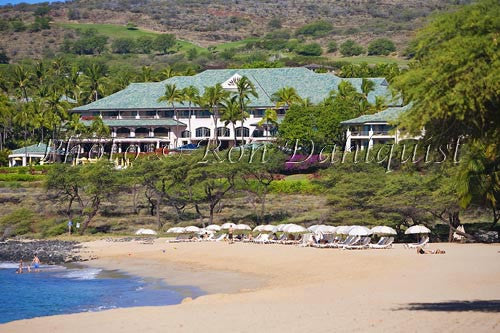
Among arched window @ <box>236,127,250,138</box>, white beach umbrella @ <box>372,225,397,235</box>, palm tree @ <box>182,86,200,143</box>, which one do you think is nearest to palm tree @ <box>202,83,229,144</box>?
palm tree @ <box>182,86,200,143</box>

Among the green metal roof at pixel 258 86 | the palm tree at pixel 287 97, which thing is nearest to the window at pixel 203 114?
the green metal roof at pixel 258 86

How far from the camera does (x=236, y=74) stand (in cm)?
9731

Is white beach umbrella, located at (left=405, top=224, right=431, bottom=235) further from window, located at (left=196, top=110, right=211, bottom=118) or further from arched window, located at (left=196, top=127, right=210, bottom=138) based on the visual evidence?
window, located at (left=196, top=110, right=211, bottom=118)

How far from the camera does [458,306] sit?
24.8 meters

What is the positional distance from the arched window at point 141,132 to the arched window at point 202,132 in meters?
5.20

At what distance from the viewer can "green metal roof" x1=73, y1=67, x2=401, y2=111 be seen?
96562mm

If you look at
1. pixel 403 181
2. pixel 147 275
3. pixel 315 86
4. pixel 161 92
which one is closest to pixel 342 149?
pixel 315 86

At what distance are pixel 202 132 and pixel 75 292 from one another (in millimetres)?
59604

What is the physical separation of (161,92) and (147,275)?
59807 mm

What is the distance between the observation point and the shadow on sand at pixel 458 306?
23.8 metres

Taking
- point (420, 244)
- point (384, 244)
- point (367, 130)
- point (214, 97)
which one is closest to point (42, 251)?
point (384, 244)

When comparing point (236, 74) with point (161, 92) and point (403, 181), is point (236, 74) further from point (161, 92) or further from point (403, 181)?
point (403, 181)

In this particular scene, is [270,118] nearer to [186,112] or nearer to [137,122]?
[186,112]

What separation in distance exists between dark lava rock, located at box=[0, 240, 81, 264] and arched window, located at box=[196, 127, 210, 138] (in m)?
40.0
